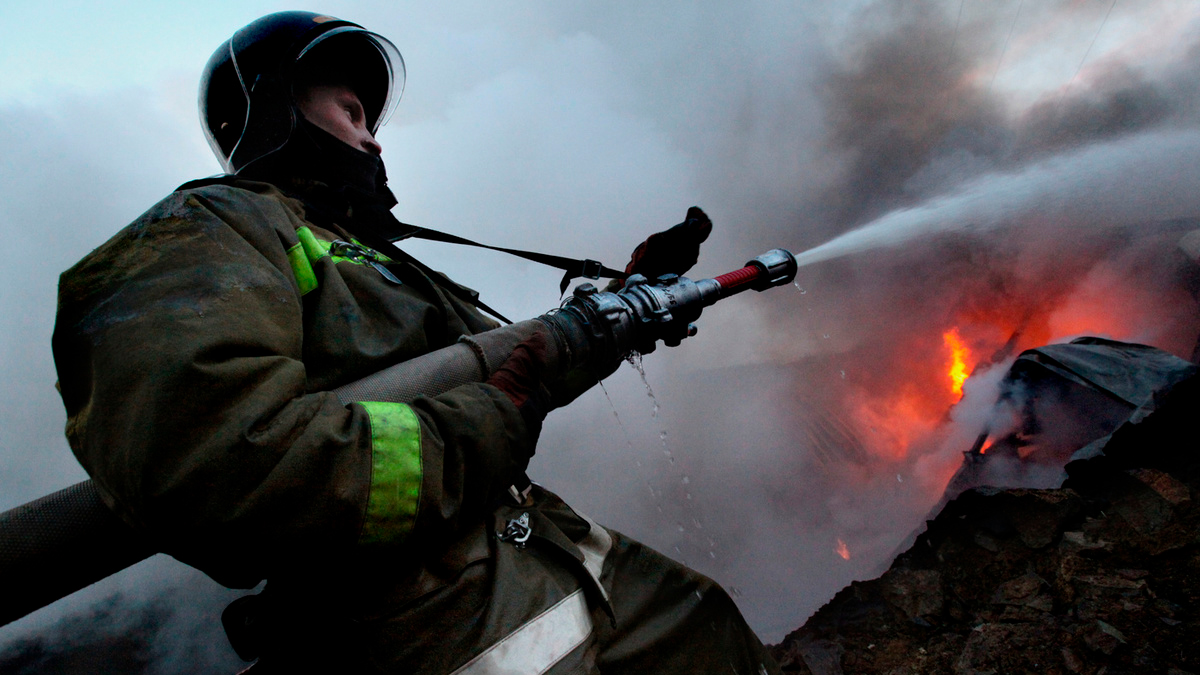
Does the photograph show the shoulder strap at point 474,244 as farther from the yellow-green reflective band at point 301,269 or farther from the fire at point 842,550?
the fire at point 842,550

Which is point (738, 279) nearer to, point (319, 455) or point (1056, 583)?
point (319, 455)

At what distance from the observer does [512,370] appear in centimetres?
161

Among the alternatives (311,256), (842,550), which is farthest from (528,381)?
(842,550)

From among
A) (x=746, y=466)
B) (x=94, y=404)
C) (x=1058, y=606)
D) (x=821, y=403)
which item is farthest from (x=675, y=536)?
(x=94, y=404)

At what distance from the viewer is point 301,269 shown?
1.54m

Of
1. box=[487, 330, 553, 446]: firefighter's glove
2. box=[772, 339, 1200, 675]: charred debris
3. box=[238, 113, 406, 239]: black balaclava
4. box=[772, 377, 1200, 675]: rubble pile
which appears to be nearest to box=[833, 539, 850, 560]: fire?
box=[772, 339, 1200, 675]: charred debris

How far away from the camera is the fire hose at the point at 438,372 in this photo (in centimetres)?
107

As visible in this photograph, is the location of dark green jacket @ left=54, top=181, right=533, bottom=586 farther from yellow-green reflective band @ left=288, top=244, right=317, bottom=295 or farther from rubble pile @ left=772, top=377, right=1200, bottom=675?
rubble pile @ left=772, top=377, right=1200, bottom=675

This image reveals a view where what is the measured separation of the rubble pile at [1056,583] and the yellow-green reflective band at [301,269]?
140 inches

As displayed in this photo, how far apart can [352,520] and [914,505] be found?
7760mm

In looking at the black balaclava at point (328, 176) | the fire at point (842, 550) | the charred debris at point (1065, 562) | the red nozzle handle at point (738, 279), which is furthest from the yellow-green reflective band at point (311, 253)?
the fire at point (842, 550)

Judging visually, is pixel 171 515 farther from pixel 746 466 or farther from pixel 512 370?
pixel 746 466

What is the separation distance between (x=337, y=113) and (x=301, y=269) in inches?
50.4

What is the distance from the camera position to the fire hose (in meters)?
1.07
